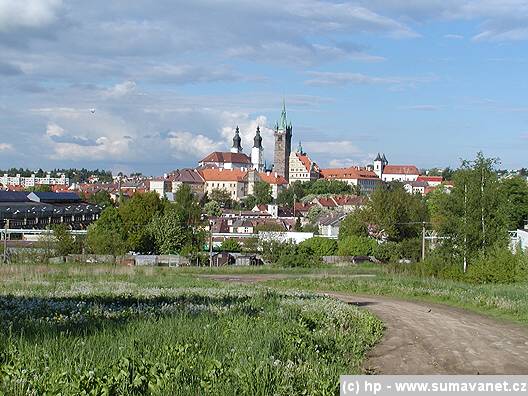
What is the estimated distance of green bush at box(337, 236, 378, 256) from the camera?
74.6m

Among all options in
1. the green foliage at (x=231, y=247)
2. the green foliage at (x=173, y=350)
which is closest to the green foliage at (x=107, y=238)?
the green foliage at (x=231, y=247)

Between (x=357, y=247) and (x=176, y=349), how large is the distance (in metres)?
65.1

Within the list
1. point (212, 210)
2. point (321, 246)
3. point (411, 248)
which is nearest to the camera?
point (411, 248)

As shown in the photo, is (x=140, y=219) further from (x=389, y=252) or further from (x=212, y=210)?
(x=212, y=210)

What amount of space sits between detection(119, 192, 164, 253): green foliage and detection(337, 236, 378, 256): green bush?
19.9 m

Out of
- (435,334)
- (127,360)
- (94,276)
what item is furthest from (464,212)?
(127,360)

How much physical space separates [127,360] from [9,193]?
423 feet

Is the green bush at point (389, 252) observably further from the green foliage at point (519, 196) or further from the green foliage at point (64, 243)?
the green foliage at point (519, 196)

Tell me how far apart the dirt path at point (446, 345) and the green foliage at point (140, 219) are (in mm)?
51915

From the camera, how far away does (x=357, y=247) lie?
74.8 meters

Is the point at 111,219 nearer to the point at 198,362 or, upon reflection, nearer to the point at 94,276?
the point at 94,276

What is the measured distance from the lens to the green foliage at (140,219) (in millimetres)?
73931

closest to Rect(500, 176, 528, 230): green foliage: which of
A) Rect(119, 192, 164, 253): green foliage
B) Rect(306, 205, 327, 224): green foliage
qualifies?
Rect(119, 192, 164, 253): green foliage

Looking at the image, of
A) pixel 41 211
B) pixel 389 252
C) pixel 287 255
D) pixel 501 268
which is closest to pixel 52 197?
pixel 41 211
